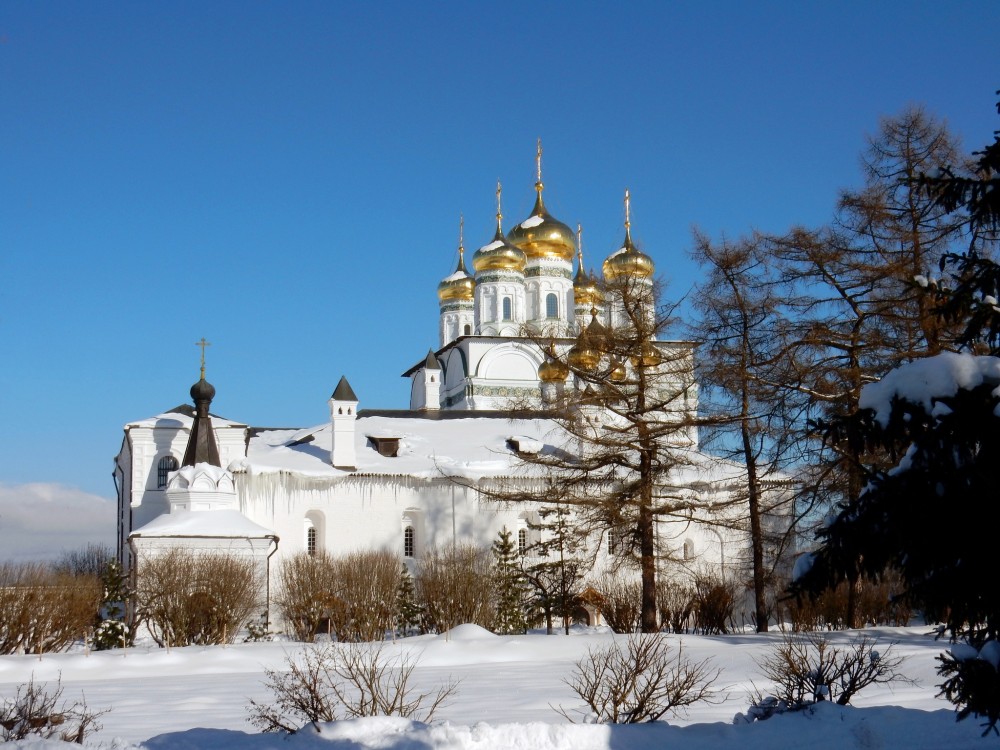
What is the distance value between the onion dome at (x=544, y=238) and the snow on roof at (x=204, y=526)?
2153 centimetres

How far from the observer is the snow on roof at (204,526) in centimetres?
2736

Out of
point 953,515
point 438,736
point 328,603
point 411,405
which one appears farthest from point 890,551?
point 411,405

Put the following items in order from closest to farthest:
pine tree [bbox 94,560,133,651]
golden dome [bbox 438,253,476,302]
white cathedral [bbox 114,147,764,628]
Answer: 1. pine tree [bbox 94,560,133,651]
2. white cathedral [bbox 114,147,764,628]
3. golden dome [bbox 438,253,476,302]

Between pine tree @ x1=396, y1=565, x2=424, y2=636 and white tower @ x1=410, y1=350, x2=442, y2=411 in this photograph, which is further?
white tower @ x1=410, y1=350, x2=442, y2=411

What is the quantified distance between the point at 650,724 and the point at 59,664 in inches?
444

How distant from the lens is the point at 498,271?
47312 millimetres

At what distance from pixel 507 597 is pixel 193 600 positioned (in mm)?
6527

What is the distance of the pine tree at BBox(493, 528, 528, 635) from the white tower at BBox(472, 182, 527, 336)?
20400 mm

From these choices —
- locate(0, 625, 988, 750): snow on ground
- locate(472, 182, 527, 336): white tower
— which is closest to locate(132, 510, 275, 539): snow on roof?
locate(0, 625, 988, 750): snow on ground

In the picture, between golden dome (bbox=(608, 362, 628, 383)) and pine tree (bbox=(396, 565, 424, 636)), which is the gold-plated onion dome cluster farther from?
golden dome (bbox=(608, 362, 628, 383))

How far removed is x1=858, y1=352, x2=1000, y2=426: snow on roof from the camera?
618 cm

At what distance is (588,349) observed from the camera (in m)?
20.8

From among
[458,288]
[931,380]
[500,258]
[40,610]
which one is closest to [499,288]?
[500,258]

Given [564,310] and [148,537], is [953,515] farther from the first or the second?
[564,310]
